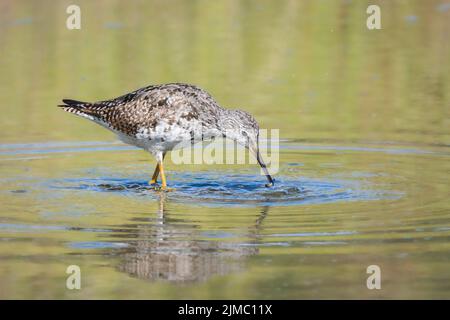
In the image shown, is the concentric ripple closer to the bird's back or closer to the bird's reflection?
the bird's back

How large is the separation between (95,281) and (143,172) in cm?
555

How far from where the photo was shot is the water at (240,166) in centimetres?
994

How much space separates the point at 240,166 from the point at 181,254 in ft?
15.9

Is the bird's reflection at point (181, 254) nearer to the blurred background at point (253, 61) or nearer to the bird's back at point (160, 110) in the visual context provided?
the bird's back at point (160, 110)

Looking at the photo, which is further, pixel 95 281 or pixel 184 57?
pixel 184 57

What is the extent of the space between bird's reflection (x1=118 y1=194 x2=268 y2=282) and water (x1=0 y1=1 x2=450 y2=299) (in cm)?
3

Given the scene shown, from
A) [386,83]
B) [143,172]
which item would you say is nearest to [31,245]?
[143,172]

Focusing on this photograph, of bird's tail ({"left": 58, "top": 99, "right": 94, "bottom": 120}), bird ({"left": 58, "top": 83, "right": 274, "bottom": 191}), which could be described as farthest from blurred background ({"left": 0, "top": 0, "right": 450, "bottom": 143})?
bird ({"left": 58, "top": 83, "right": 274, "bottom": 191})

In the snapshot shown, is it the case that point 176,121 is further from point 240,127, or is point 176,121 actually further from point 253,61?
point 253,61

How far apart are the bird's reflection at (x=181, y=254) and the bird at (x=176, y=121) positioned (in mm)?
2457

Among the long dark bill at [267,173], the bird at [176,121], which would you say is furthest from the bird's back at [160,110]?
the long dark bill at [267,173]

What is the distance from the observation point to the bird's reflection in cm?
991
